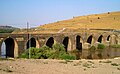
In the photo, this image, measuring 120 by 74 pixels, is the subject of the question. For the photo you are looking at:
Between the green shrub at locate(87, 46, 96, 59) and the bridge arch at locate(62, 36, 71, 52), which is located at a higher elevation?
the bridge arch at locate(62, 36, 71, 52)

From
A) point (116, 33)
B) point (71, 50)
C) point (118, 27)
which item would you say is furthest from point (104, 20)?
point (71, 50)

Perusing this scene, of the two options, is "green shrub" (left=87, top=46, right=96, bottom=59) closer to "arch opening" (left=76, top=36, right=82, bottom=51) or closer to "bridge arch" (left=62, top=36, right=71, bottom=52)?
"arch opening" (left=76, top=36, right=82, bottom=51)

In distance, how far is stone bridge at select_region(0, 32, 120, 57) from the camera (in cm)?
2975

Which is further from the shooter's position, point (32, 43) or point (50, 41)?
point (50, 41)

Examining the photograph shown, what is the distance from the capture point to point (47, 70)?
41.4 ft

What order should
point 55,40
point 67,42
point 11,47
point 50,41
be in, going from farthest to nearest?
point 67,42 → point 50,41 → point 55,40 → point 11,47

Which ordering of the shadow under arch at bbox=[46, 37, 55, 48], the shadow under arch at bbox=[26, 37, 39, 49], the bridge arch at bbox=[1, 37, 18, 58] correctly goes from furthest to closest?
the shadow under arch at bbox=[46, 37, 55, 48], the shadow under arch at bbox=[26, 37, 39, 49], the bridge arch at bbox=[1, 37, 18, 58]

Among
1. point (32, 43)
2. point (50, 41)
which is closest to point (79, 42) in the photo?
point (50, 41)

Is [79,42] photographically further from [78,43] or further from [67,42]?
[67,42]

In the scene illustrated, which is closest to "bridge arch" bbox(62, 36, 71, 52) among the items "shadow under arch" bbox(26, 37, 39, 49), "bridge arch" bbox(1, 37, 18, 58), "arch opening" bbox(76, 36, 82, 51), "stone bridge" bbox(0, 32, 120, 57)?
"stone bridge" bbox(0, 32, 120, 57)

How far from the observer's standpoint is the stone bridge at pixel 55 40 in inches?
1171

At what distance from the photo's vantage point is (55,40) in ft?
118

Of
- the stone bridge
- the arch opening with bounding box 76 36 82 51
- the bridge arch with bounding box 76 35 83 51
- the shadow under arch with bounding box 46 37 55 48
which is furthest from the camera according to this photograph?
the arch opening with bounding box 76 36 82 51

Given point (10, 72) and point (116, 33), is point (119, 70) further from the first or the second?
point (116, 33)
